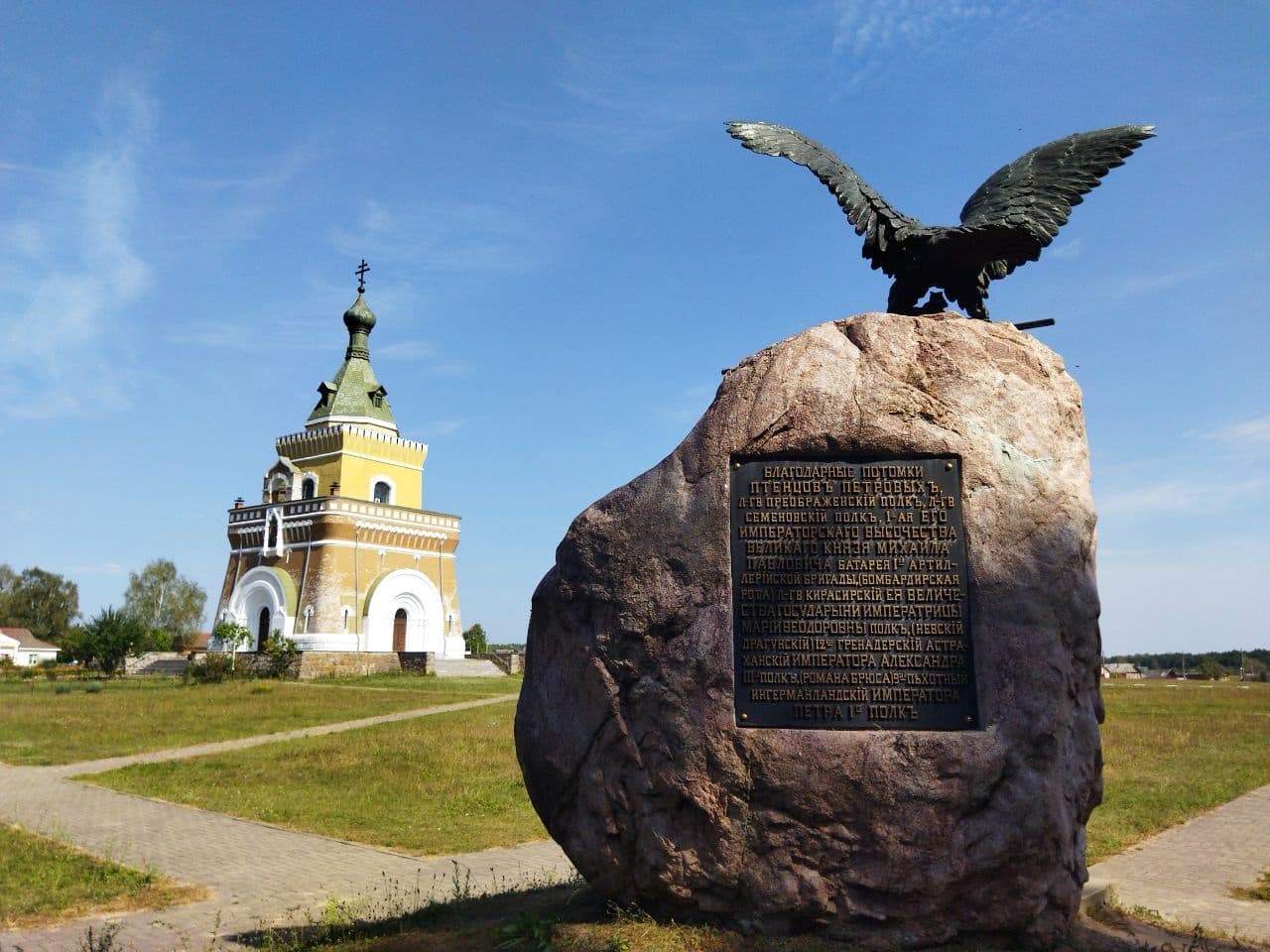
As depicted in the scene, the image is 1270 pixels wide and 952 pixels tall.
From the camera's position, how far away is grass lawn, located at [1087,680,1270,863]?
442 inches

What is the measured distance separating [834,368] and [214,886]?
6.57 meters

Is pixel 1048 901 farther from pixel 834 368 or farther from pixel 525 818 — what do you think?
pixel 525 818

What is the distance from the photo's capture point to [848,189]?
732 centimetres

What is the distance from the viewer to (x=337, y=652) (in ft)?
124

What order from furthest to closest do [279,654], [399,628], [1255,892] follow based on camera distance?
[399,628] → [279,654] → [1255,892]

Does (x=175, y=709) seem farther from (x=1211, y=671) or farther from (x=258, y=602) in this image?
(x=1211, y=671)

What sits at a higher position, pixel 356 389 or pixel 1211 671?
pixel 356 389

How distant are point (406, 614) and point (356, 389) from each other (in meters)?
12.2

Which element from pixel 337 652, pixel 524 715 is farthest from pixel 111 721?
pixel 524 715

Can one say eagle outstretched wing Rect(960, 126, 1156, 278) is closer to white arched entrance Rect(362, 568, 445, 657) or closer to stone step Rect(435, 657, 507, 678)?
stone step Rect(435, 657, 507, 678)

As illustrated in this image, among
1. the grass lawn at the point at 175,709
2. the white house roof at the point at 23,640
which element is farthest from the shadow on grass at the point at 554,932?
the white house roof at the point at 23,640

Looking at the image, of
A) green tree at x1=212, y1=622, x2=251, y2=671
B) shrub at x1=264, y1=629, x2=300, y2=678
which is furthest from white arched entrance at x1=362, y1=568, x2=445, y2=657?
green tree at x1=212, y1=622, x2=251, y2=671

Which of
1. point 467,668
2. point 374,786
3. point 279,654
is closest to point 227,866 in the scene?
point 374,786

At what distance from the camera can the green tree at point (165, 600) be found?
6662 cm
